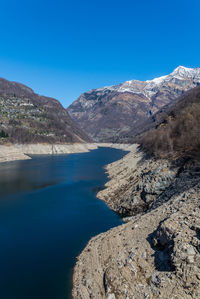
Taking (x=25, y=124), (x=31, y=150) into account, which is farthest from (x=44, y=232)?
(x=25, y=124)

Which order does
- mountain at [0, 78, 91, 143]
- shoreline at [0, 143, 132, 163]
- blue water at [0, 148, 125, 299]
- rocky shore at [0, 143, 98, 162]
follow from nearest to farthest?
blue water at [0, 148, 125, 299], shoreline at [0, 143, 132, 163], rocky shore at [0, 143, 98, 162], mountain at [0, 78, 91, 143]

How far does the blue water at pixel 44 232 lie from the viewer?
16.9 meters

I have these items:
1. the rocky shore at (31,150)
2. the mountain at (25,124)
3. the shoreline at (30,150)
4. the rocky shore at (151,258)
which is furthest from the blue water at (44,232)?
the mountain at (25,124)

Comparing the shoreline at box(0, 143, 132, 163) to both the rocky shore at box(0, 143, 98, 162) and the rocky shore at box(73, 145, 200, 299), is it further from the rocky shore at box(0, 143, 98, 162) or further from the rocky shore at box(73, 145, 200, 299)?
the rocky shore at box(73, 145, 200, 299)

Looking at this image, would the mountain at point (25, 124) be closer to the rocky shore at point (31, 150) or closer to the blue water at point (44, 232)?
the rocky shore at point (31, 150)

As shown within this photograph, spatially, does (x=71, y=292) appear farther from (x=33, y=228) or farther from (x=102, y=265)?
(x=33, y=228)

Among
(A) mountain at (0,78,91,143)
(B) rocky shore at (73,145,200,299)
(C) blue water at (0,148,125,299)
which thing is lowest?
(C) blue water at (0,148,125,299)

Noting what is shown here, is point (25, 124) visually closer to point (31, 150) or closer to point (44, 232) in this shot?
point (31, 150)

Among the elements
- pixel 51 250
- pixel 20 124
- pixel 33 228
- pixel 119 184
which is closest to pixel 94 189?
pixel 119 184

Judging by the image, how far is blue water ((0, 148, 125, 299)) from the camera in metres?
16.9

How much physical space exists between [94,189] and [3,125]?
11190 cm

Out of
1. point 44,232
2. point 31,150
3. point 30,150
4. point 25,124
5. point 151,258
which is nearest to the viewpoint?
point 151,258

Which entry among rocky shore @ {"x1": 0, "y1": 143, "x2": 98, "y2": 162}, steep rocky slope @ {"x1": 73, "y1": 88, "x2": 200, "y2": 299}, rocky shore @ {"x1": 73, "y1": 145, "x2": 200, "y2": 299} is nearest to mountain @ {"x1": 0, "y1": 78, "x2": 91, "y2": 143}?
rocky shore @ {"x1": 0, "y1": 143, "x2": 98, "y2": 162}

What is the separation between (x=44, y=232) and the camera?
84.6 feet
